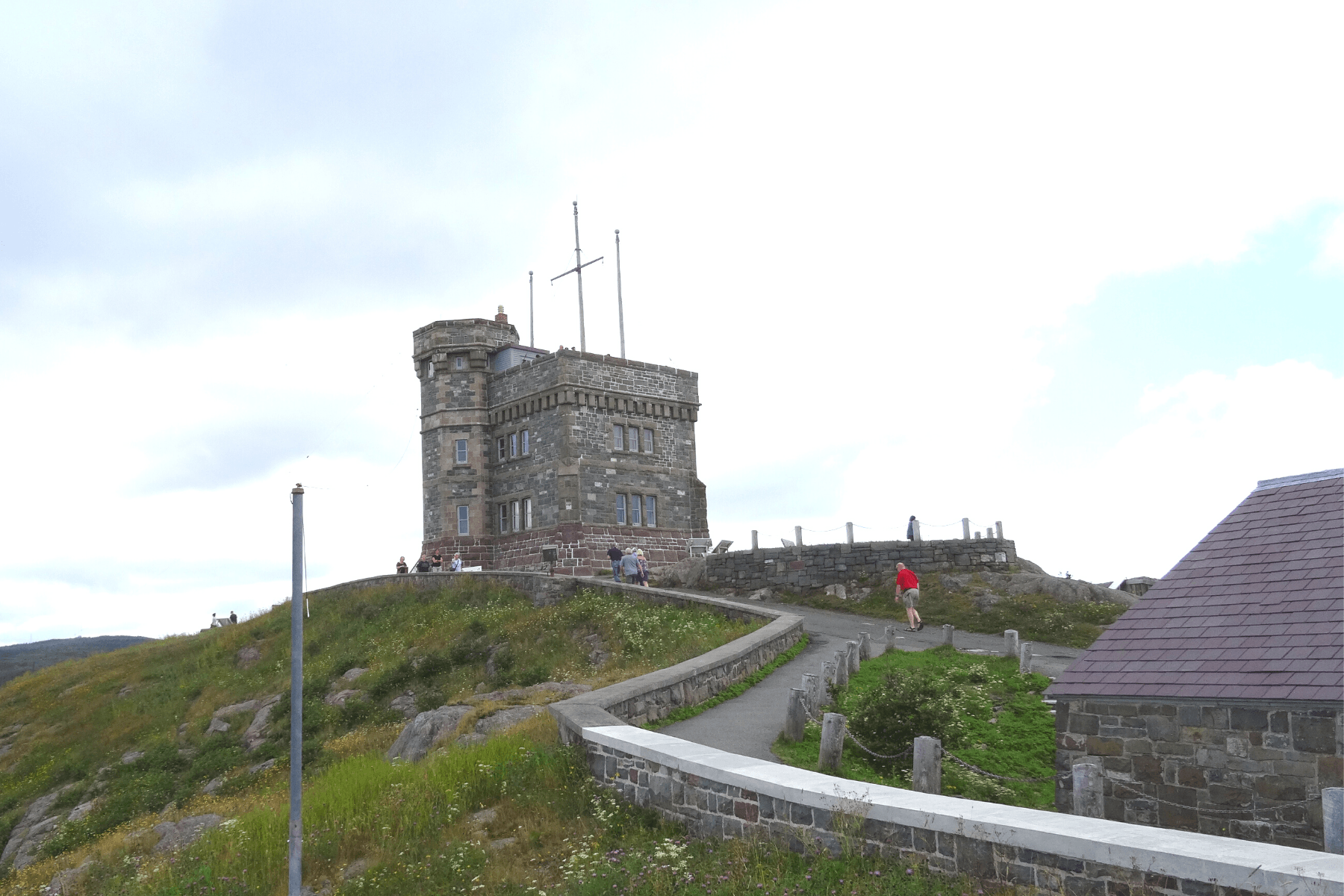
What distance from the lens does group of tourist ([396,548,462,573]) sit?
38.6 metres

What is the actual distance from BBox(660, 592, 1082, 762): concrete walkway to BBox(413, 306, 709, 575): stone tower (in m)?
8.23

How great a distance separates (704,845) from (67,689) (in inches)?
1300

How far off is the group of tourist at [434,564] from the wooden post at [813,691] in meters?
24.6

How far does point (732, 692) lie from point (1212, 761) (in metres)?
8.10

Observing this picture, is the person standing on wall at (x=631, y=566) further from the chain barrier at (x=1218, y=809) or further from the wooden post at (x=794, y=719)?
the chain barrier at (x=1218, y=809)

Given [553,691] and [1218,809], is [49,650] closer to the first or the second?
[553,691]

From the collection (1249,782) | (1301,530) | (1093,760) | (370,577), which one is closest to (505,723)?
(1093,760)

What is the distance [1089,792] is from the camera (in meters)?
9.17

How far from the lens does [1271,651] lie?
35.1 feet

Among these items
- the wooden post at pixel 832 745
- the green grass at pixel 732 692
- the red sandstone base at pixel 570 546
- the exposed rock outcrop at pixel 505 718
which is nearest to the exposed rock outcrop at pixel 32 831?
the exposed rock outcrop at pixel 505 718

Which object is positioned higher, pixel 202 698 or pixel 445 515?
pixel 445 515

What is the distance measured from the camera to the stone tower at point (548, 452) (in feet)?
123

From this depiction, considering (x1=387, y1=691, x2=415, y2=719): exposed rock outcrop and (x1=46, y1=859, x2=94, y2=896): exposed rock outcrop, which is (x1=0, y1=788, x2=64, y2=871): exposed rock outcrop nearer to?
(x1=46, y1=859, x2=94, y2=896): exposed rock outcrop

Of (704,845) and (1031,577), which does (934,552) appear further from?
(704,845)
